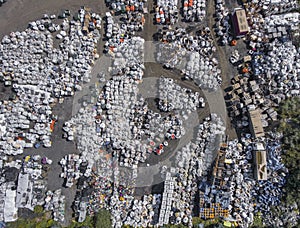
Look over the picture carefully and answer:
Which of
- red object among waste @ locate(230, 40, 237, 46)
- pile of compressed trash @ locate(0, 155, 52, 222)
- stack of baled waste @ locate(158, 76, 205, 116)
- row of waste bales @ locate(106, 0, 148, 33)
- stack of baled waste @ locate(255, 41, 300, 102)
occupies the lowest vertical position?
pile of compressed trash @ locate(0, 155, 52, 222)

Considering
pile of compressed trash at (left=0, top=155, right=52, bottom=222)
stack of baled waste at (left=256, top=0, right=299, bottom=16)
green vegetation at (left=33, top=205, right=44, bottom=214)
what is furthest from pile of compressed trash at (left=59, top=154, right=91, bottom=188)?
stack of baled waste at (left=256, top=0, right=299, bottom=16)

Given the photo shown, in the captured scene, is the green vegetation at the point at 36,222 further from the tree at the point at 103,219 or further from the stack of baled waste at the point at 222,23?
the stack of baled waste at the point at 222,23

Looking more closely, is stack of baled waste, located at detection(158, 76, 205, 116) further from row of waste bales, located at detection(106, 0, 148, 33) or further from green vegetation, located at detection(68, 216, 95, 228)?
green vegetation, located at detection(68, 216, 95, 228)

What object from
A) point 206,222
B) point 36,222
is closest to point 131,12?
point 206,222

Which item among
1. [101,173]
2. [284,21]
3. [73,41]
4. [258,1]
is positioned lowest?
[101,173]

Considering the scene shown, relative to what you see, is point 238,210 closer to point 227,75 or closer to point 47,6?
point 227,75

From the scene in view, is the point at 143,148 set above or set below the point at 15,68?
below

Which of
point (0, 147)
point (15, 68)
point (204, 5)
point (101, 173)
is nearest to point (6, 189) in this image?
point (0, 147)
